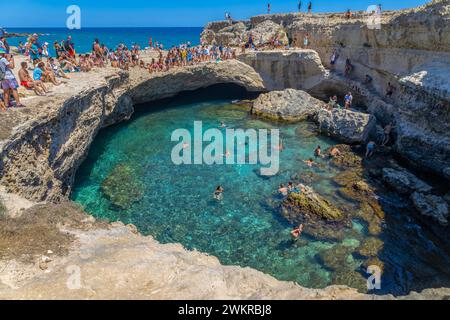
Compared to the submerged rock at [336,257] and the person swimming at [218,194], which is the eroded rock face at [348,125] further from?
the submerged rock at [336,257]

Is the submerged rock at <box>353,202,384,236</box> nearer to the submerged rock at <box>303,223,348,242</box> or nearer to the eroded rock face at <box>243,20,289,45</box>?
the submerged rock at <box>303,223,348,242</box>

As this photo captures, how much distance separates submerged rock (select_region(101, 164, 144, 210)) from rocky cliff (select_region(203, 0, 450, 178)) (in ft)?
47.2

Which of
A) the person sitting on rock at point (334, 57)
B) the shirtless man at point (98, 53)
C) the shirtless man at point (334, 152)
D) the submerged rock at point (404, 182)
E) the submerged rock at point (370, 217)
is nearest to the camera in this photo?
the submerged rock at point (370, 217)

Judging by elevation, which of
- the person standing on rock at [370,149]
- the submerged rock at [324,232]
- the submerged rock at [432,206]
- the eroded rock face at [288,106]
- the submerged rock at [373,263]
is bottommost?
the submerged rock at [373,263]

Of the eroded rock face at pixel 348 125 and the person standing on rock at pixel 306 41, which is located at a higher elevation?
the person standing on rock at pixel 306 41

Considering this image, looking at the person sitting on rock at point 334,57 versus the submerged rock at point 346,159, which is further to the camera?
the person sitting on rock at point 334,57

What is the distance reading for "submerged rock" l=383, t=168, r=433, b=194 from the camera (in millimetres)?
15621

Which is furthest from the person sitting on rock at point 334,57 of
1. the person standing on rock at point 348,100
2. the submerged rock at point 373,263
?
the submerged rock at point 373,263

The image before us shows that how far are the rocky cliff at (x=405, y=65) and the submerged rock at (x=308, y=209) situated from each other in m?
6.43

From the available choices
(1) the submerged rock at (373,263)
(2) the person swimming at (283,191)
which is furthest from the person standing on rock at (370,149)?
(1) the submerged rock at (373,263)

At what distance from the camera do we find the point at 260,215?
14523 mm

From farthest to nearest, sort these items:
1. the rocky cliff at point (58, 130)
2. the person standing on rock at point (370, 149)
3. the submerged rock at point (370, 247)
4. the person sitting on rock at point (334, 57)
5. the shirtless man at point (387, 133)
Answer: the person sitting on rock at point (334, 57) → the shirtless man at point (387, 133) → the person standing on rock at point (370, 149) → the submerged rock at point (370, 247) → the rocky cliff at point (58, 130)

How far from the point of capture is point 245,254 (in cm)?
1238

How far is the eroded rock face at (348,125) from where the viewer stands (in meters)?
20.8
